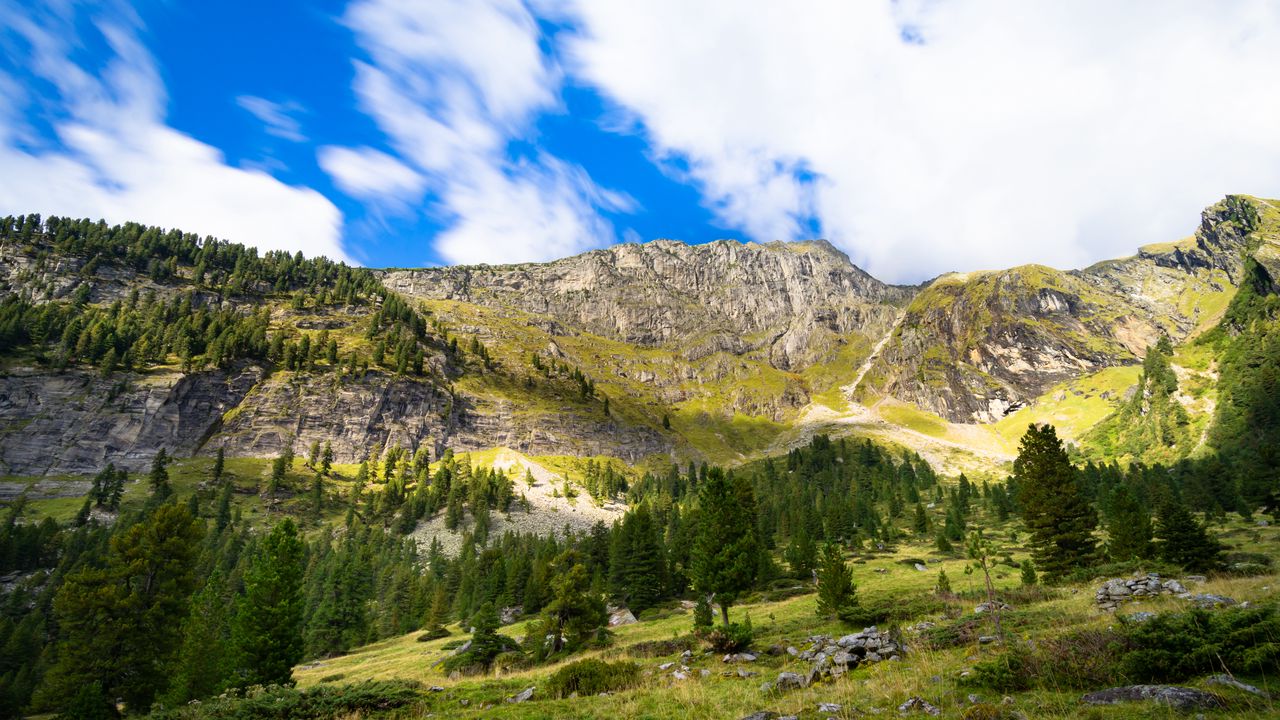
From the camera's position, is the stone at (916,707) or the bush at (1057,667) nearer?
the stone at (916,707)

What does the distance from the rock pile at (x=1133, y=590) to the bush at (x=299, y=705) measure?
29230 millimetres

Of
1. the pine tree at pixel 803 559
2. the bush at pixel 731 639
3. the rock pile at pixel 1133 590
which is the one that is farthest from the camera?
the pine tree at pixel 803 559

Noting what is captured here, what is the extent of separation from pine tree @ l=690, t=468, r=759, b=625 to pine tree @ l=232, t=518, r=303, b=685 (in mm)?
29321

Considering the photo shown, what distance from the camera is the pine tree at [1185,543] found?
2833 centimetres

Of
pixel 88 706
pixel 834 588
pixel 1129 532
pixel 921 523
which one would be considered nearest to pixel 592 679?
pixel 834 588

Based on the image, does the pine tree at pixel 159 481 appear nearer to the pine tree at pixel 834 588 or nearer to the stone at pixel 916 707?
the pine tree at pixel 834 588

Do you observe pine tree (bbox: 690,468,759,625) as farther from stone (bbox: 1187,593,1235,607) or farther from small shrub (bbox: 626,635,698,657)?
stone (bbox: 1187,593,1235,607)

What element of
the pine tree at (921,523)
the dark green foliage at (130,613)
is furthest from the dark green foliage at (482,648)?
the pine tree at (921,523)

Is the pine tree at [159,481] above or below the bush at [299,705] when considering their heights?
above

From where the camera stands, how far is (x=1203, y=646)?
9969 mm

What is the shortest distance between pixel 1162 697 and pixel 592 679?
16.8 metres

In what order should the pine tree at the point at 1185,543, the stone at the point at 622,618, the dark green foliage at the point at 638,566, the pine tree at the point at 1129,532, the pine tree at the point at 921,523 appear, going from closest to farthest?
the pine tree at the point at 1185,543, the pine tree at the point at 1129,532, the stone at the point at 622,618, the dark green foliage at the point at 638,566, the pine tree at the point at 921,523

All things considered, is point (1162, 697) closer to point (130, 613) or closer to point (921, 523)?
point (130, 613)

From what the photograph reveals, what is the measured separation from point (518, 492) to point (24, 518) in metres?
104
